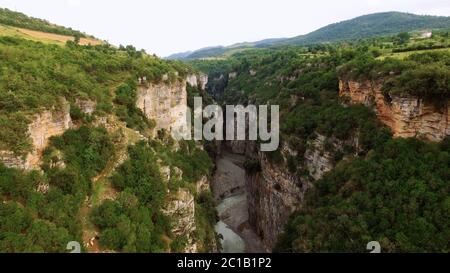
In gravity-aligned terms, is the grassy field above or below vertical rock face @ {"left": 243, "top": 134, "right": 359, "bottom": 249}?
above

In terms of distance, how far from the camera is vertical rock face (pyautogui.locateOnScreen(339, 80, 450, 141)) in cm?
2690

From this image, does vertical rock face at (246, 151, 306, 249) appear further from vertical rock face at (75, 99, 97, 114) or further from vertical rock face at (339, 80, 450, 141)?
vertical rock face at (75, 99, 97, 114)

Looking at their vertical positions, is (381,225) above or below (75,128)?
below

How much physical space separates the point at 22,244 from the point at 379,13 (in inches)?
8066

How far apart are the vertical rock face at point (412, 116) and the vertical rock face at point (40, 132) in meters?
24.0

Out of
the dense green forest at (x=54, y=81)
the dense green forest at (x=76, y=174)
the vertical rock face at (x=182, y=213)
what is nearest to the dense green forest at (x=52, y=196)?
the dense green forest at (x=76, y=174)

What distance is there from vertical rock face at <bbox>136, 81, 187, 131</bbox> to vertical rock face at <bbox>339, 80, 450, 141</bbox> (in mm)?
23397

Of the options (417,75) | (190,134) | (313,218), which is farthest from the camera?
(190,134)

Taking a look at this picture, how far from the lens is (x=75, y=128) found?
2889 cm

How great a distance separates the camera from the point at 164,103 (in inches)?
1865

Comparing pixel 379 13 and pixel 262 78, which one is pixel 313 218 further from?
pixel 379 13

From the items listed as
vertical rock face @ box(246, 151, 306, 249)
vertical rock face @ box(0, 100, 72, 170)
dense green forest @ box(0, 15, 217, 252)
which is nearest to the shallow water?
vertical rock face @ box(246, 151, 306, 249)

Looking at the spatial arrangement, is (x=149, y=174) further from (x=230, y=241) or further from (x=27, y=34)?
(x=27, y=34)
